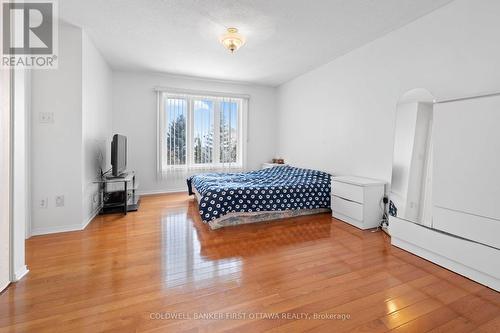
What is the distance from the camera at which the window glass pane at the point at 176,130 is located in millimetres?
5289

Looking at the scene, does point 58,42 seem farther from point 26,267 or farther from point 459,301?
point 459,301

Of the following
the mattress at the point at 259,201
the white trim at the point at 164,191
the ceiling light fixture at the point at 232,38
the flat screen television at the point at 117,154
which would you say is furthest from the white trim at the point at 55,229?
the ceiling light fixture at the point at 232,38

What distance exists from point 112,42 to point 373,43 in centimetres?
391

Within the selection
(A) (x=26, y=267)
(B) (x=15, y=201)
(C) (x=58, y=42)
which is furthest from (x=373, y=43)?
(A) (x=26, y=267)

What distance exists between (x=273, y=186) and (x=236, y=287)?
182 cm

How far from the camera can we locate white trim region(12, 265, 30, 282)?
5.95 ft

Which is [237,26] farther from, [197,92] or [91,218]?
[91,218]

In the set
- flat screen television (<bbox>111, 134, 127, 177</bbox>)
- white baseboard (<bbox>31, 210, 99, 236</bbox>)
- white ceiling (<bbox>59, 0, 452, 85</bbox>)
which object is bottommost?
white baseboard (<bbox>31, 210, 99, 236</bbox>)

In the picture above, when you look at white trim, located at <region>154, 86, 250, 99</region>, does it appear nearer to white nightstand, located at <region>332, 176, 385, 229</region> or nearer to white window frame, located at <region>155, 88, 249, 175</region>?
white window frame, located at <region>155, 88, 249, 175</region>

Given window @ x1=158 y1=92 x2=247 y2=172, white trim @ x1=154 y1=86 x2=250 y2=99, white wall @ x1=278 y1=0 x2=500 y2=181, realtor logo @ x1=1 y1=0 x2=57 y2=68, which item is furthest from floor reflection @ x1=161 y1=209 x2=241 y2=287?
white trim @ x1=154 y1=86 x2=250 y2=99

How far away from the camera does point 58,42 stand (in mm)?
2855

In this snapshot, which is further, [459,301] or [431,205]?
[431,205]

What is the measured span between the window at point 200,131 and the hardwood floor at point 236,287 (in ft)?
9.10

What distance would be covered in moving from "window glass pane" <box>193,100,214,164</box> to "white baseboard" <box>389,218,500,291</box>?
163 inches
